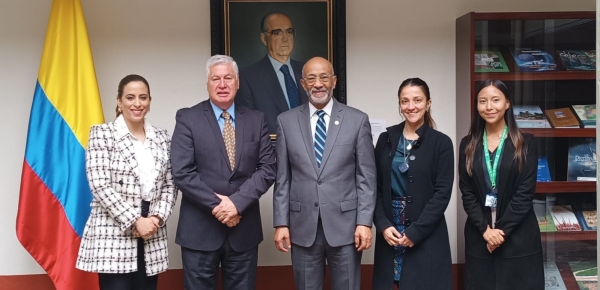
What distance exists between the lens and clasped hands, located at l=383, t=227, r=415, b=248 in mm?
2697

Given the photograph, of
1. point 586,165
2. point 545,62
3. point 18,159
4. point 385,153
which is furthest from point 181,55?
point 586,165

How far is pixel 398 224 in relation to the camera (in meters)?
2.77

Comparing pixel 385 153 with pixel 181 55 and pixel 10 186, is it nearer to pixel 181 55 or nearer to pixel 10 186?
pixel 181 55

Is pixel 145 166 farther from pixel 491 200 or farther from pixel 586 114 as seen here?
pixel 586 114

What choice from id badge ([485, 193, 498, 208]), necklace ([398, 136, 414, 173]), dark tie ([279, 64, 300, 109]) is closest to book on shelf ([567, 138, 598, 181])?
id badge ([485, 193, 498, 208])

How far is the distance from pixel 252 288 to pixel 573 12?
2.65m

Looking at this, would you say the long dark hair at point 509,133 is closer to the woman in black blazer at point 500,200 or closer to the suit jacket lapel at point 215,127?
the woman in black blazer at point 500,200

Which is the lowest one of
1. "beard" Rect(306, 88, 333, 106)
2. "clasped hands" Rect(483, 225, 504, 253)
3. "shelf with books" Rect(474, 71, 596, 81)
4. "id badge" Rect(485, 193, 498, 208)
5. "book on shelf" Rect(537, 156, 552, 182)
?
"clasped hands" Rect(483, 225, 504, 253)

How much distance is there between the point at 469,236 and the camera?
287 centimetres

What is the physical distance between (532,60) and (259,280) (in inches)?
92.7

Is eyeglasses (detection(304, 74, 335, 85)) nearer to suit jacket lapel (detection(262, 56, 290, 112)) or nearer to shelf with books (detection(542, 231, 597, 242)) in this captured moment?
suit jacket lapel (detection(262, 56, 290, 112))

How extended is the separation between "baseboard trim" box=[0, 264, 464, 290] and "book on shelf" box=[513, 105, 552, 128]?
3.44 ft

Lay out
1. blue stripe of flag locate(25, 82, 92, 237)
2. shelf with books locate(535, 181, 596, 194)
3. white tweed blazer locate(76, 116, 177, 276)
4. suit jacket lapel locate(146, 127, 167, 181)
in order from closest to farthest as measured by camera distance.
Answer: white tweed blazer locate(76, 116, 177, 276) < suit jacket lapel locate(146, 127, 167, 181) < blue stripe of flag locate(25, 82, 92, 237) < shelf with books locate(535, 181, 596, 194)

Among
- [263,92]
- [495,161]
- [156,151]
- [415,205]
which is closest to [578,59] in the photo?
[495,161]
